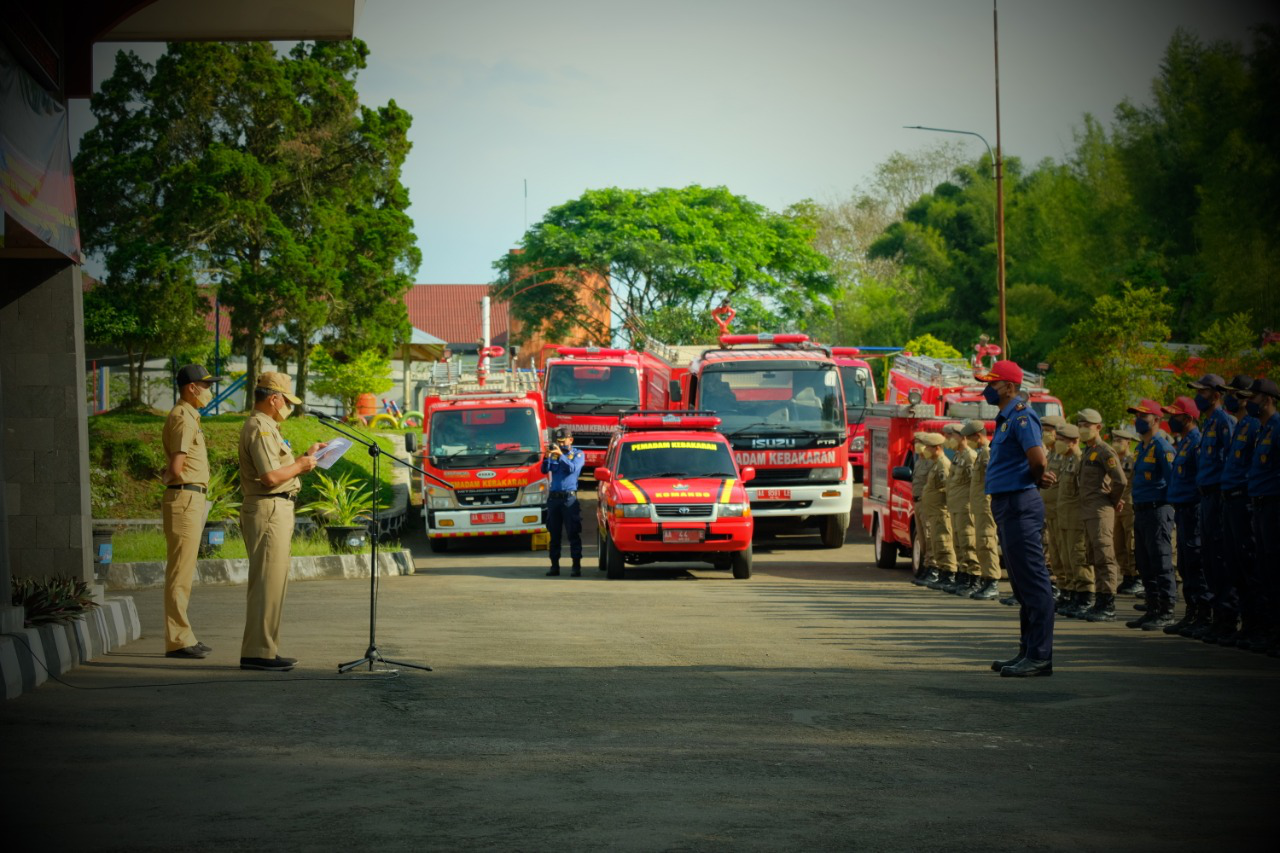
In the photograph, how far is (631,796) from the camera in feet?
22.2

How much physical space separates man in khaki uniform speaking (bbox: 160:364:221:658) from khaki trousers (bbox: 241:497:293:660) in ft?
2.93

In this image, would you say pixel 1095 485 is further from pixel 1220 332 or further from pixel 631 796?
pixel 1220 332

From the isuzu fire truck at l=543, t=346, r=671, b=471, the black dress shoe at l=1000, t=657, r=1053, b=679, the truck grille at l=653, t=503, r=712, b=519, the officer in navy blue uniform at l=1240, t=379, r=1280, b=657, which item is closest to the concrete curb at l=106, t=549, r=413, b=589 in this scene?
the truck grille at l=653, t=503, r=712, b=519

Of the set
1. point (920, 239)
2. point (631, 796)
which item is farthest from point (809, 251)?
point (631, 796)

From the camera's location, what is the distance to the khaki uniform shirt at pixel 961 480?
1833 cm

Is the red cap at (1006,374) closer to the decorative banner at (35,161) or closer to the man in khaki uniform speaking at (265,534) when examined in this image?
the man in khaki uniform speaking at (265,534)

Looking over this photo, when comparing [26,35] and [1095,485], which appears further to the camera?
[1095,485]

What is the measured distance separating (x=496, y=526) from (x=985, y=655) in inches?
599

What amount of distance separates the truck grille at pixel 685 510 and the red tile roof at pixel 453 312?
77.2 m

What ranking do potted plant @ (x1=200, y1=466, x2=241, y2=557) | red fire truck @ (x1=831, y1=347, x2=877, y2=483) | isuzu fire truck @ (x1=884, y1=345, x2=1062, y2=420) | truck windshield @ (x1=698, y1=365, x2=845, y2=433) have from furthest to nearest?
red fire truck @ (x1=831, y1=347, x2=877, y2=483) → truck windshield @ (x1=698, y1=365, x2=845, y2=433) → isuzu fire truck @ (x1=884, y1=345, x2=1062, y2=420) → potted plant @ (x1=200, y1=466, x2=241, y2=557)

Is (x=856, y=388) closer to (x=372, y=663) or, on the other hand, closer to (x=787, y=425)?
(x=787, y=425)

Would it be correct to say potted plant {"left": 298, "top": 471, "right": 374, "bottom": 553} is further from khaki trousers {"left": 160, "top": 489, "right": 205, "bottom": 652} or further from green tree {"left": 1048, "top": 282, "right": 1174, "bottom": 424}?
green tree {"left": 1048, "top": 282, "right": 1174, "bottom": 424}

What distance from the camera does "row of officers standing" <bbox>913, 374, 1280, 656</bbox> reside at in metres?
12.3

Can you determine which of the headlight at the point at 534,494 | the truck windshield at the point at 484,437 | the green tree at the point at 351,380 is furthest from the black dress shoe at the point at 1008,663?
the green tree at the point at 351,380
